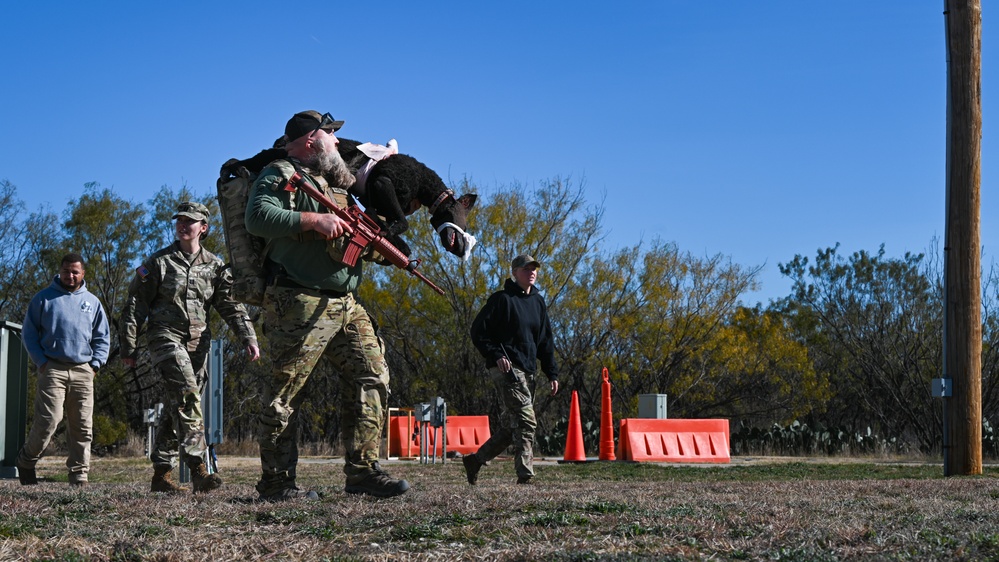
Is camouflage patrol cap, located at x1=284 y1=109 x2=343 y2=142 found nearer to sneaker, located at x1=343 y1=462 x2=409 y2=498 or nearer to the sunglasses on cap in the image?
the sunglasses on cap

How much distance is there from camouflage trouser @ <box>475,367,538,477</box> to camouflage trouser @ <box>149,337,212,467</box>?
8.00 feet

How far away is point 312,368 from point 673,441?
11487 millimetres

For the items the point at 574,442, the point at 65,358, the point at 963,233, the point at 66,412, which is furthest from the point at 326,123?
the point at 574,442

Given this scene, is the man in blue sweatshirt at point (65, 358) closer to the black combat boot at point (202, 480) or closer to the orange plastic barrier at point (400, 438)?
the black combat boot at point (202, 480)

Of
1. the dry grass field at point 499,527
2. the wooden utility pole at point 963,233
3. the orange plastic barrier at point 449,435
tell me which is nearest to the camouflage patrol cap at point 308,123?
the dry grass field at point 499,527

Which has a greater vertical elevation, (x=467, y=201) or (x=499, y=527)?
(x=467, y=201)

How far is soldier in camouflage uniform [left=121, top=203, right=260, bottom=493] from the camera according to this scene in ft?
26.0

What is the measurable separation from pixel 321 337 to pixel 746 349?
2302 centimetres

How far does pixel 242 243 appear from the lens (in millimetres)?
6367

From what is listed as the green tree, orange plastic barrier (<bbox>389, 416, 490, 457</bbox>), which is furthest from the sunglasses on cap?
the green tree

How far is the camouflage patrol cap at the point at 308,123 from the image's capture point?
6391 millimetres

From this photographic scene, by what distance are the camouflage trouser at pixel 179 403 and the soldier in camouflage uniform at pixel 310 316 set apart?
1591 mm

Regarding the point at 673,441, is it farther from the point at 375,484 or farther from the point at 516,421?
the point at 375,484

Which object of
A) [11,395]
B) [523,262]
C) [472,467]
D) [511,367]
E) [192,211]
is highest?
[192,211]
